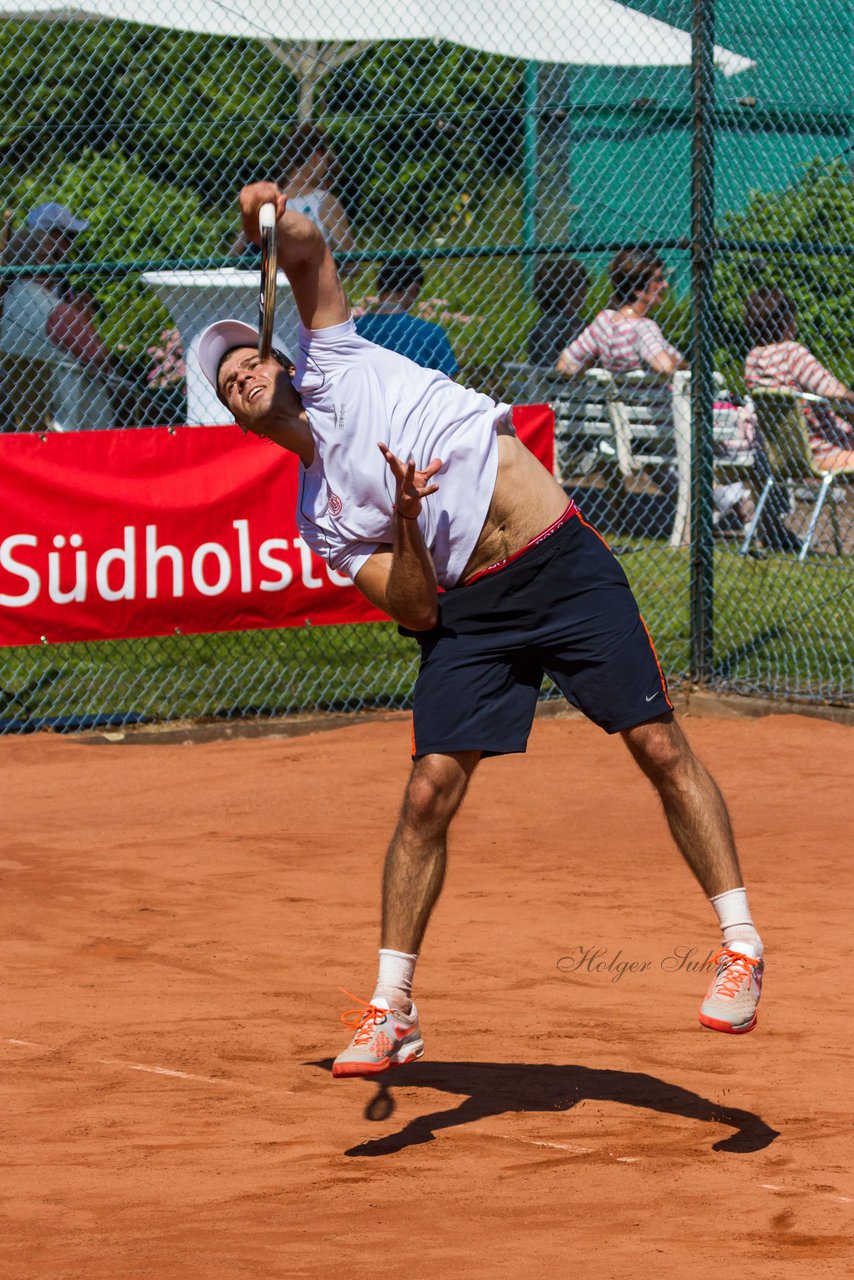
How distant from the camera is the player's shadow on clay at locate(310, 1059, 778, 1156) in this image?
423 centimetres

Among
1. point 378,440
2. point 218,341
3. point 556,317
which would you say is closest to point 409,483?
point 378,440

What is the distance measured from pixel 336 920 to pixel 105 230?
7810mm

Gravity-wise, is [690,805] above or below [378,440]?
below

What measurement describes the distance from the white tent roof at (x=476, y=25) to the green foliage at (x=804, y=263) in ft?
3.61

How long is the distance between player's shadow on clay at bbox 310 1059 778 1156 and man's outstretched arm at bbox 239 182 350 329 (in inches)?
74.5

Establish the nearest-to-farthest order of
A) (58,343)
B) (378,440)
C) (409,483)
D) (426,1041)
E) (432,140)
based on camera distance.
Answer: (409,483) < (378,440) < (426,1041) < (58,343) < (432,140)

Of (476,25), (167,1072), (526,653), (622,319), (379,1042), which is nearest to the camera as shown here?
(379,1042)

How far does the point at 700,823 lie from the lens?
436 centimetres

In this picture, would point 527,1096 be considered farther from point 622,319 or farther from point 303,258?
point 622,319

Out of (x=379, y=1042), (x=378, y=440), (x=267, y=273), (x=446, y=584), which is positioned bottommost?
(x=379, y=1042)

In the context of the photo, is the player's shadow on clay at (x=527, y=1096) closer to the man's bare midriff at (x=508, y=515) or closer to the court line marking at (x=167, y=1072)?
the court line marking at (x=167, y=1072)

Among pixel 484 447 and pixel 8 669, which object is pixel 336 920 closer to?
pixel 484 447

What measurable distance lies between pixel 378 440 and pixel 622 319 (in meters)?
6.68

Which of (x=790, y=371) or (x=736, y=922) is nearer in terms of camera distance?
(x=736, y=922)
